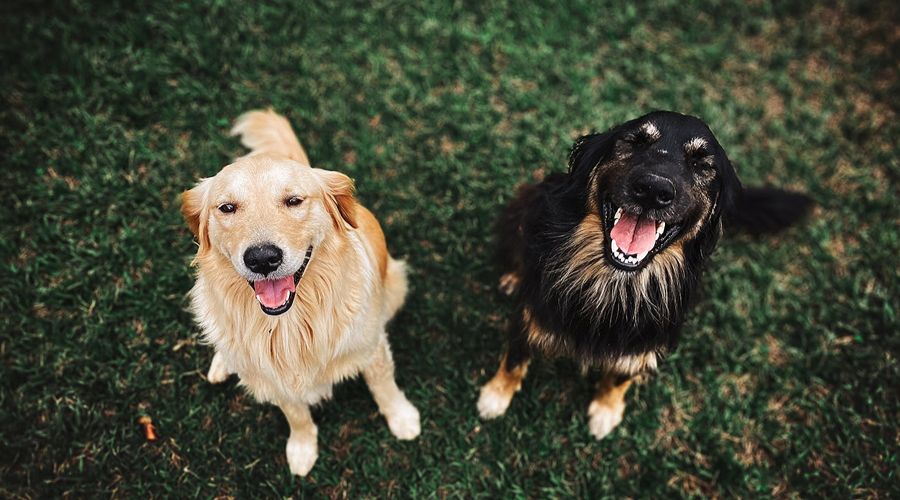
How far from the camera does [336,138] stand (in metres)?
4.33

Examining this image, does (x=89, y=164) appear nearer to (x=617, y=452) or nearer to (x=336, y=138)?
(x=336, y=138)

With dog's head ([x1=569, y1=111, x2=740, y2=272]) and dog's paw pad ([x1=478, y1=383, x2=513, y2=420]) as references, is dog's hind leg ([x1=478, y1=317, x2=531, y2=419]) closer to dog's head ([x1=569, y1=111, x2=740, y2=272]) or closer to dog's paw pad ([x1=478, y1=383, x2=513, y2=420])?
dog's paw pad ([x1=478, y1=383, x2=513, y2=420])

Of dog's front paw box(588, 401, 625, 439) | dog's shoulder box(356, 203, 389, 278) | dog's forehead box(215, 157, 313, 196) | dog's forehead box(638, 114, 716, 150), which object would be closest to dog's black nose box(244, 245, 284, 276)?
dog's forehead box(215, 157, 313, 196)

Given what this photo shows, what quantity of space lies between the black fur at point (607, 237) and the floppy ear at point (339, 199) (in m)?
0.95

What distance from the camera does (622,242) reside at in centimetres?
258

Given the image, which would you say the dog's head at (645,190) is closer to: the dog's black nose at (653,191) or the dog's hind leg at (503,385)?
the dog's black nose at (653,191)

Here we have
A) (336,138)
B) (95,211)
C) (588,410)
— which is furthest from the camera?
(336,138)

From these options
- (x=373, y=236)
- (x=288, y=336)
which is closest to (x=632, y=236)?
(x=373, y=236)

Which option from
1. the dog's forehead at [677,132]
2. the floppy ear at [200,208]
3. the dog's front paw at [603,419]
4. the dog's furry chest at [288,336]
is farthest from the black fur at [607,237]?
the floppy ear at [200,208]

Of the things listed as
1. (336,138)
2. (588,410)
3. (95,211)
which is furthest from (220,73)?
(588,410)

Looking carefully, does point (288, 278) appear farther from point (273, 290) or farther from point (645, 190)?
point (645, 190)

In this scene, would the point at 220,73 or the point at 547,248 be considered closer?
the point at 547,248

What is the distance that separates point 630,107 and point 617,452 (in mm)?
2717

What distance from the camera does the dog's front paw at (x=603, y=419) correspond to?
349cm
